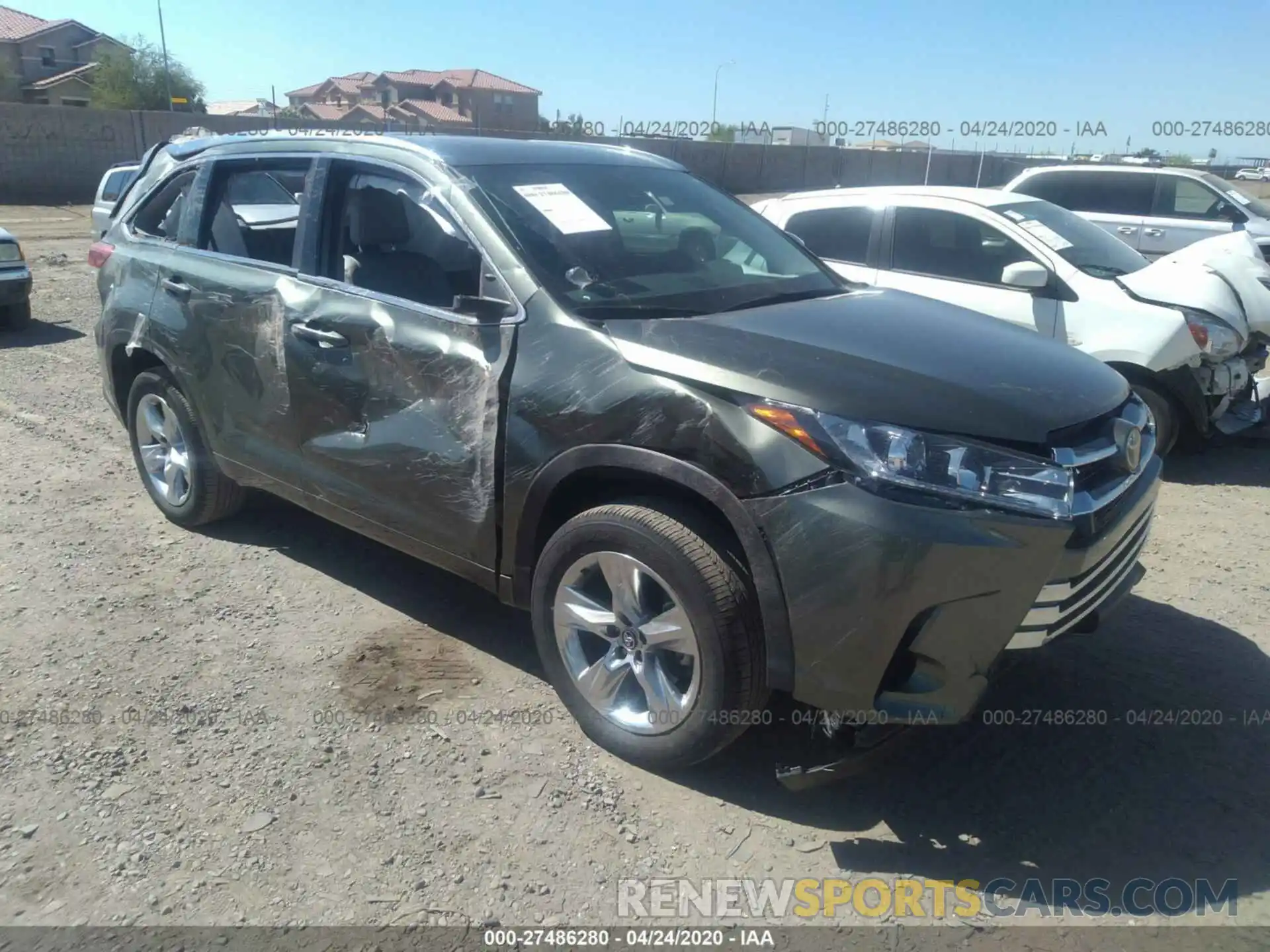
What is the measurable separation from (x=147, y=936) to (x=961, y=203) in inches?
234

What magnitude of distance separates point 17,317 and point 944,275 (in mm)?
9162

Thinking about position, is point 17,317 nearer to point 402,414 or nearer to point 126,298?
point 126,298

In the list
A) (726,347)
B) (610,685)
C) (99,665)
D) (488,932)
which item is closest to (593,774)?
(610,685)

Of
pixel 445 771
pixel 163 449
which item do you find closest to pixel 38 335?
pixel 163 449

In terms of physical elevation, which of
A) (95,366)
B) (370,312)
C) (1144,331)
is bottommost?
(95,366)

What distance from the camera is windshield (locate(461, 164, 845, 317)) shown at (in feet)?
10.7

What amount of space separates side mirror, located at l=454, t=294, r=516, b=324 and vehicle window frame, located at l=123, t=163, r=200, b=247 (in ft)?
7.23

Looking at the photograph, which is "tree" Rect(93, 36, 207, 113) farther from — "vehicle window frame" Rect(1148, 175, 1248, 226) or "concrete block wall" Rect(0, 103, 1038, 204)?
"vehicle window frame" Rect(1148, 175, 1248, 226)

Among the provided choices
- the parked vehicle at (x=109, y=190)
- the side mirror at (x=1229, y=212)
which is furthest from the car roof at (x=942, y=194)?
the parked vehicle at (x=109, y=190)

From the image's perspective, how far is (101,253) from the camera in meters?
5.13

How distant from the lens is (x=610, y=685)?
3.11m

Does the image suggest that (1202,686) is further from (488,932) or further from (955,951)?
(488,932)

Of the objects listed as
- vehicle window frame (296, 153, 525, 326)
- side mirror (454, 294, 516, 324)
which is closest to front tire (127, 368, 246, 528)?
vehicle window frame (296, 153, 525, 326)

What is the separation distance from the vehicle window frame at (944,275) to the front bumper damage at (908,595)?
12.6 ft
